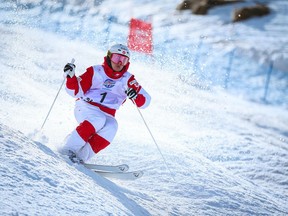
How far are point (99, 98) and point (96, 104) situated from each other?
0.23 ft

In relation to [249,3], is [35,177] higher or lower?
lower

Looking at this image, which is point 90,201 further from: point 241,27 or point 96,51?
point 241,27

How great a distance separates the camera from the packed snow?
2.36 m

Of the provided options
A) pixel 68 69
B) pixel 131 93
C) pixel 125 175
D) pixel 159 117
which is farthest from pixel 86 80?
pixel 159 117

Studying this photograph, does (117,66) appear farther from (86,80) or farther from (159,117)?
(159,117)

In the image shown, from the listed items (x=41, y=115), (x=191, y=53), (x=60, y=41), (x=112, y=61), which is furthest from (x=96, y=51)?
(x=112, y=61)

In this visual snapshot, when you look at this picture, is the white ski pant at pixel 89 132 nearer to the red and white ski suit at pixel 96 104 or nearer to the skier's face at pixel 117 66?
the red and white ski suit at pixel 96 104

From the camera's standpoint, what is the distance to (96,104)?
3.99 metres

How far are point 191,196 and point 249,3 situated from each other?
48.5 feet

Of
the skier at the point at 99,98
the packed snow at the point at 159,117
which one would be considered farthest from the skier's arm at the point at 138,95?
the packed snow at the point at 159,117

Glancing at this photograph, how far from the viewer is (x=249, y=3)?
16844 mm

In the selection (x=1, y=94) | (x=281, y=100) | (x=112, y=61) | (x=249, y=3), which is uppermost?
(x=249, y=3)

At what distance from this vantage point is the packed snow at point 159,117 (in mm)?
2363

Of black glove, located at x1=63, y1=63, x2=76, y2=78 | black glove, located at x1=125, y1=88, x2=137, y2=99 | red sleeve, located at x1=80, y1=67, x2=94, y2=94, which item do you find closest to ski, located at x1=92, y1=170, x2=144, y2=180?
black glove, located at x1=125, y1=88, x2=137, y2=99
